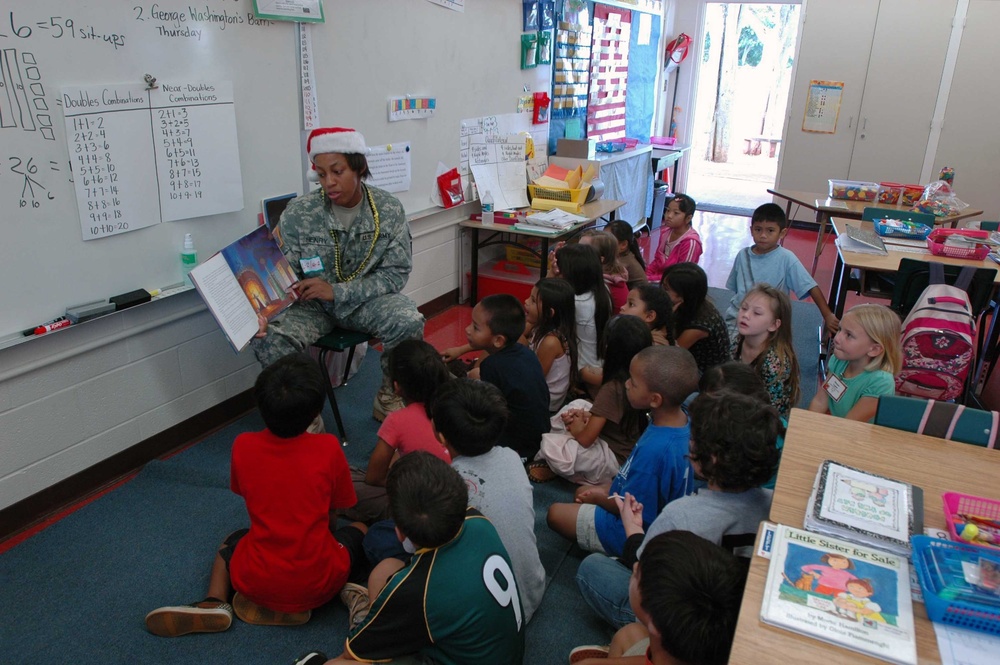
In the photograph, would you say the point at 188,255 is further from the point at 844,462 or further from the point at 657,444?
the point at 844,462

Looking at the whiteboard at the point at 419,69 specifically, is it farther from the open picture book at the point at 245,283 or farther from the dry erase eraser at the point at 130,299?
the dry erase eraser at the point at 130,299

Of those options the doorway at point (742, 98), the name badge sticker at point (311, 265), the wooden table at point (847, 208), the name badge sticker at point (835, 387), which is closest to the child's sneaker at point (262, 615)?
the name badge sticker at point (311, 265)

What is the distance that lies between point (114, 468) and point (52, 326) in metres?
0.65

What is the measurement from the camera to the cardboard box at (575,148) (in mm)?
5227

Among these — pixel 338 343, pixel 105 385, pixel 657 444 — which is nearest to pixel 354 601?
pixel 657 444

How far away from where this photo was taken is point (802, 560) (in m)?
1.10

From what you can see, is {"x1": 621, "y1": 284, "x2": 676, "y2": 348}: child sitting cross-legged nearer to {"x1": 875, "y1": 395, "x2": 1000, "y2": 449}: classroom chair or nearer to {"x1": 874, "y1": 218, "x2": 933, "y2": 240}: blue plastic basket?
{"x1": 875, "y1": 395, "x2": 1000, "y2": 449}: classroom chair

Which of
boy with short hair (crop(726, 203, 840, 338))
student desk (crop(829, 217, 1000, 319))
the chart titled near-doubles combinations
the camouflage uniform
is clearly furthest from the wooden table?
the chart titled near-doubles combinations

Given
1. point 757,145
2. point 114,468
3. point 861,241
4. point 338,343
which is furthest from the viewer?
point 757,145

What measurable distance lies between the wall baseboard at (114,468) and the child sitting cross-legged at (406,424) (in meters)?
1.04

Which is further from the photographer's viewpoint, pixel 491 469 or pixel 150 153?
pixel 150 153

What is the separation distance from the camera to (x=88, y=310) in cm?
234

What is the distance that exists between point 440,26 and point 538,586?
312 cm

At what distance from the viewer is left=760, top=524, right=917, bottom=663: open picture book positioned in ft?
3.16
